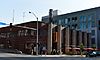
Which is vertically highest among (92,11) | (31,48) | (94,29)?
(92,11)

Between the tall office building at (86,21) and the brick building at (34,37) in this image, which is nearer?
the brick building at (34,37)

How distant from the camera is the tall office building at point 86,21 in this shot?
12150 centimetres

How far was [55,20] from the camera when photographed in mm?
141750

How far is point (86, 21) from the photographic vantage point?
418 feet

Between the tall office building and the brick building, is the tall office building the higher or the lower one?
the higher one

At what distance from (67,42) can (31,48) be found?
15.7m

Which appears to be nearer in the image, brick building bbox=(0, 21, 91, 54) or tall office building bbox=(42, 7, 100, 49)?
brick building bbox=(0, 21, 91, 54)

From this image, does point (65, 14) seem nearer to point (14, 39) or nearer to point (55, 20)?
point (55, 20)

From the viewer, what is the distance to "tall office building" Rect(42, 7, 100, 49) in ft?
399

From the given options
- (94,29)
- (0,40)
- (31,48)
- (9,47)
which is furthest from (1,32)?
(94,29)

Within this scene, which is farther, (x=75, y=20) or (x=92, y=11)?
(x=75, y=20)

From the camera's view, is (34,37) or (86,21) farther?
(86,21)

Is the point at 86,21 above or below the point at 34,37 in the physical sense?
above

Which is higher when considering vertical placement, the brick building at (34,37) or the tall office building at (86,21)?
the tall office building at (86,21)
